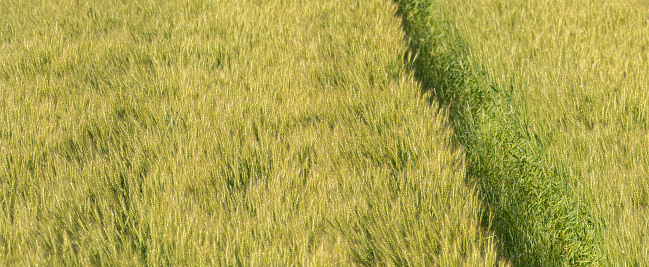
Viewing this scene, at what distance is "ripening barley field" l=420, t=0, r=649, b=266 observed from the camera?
4.24 feet

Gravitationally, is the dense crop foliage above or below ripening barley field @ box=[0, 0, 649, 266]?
above

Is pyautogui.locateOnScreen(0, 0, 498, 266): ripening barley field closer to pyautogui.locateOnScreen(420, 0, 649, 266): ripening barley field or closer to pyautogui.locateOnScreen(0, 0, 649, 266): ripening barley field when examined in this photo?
pyautogui.locateOnScreen(0, 0, 649, 266): ripening barley field

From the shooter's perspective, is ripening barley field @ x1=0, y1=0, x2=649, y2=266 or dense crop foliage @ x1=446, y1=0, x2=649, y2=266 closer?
ripening barley field @ x1=0, y1=0, x2=649, y2=266

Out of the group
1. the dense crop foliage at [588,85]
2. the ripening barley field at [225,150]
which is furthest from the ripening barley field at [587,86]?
the ripening barley field at [225,150]

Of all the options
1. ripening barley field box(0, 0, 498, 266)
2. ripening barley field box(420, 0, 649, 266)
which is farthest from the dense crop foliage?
ripening barley field box(0, 0, 498, 266)

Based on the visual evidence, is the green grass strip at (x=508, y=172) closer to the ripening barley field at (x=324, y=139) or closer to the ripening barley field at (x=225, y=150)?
the ripening barley field at (x=324, y=139)

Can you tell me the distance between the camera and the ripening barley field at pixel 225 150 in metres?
1.15

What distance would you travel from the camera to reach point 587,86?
1741 mm

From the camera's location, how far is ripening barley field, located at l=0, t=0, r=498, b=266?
1.15m

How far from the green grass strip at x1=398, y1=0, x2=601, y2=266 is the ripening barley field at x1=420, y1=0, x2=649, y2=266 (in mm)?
50

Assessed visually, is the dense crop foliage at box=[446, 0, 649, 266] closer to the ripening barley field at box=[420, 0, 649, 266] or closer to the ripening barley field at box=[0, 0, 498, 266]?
the ripening barley field at box=[420, 0, 649, 266]

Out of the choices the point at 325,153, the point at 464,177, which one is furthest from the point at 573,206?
the point at 325,153

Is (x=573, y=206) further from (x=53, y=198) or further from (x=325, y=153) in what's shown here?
(x=53, y=198)

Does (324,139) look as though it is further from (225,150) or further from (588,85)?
(588,85)
